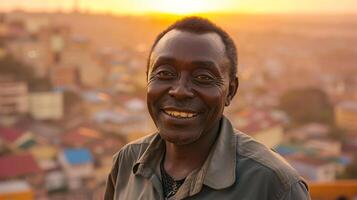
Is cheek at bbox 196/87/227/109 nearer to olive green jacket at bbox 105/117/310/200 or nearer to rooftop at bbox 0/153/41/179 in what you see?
olive green jacket at bbox 105/117/310/200

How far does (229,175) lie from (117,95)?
677 inches

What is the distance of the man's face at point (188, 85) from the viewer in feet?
2.09

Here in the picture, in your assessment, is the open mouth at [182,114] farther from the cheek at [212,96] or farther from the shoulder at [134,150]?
the shoulder at [134,150]

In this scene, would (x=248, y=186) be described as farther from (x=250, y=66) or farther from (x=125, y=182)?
(x=250, y=66)

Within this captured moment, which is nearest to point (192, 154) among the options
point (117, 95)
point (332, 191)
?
point (332, 191)

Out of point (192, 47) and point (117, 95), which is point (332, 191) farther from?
point (117, 95)

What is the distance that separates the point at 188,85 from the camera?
0.64 m

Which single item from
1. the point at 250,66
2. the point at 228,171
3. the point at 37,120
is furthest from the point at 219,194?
the point at 250,66

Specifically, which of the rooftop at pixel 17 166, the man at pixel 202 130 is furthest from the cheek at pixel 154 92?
the rooftop at pixel 17 166

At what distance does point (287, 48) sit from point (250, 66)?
4693mm

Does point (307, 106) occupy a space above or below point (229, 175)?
below

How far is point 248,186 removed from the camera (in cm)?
61

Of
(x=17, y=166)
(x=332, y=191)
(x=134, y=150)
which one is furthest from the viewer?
(x=17, y=166)

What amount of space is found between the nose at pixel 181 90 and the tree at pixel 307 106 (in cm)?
1665
